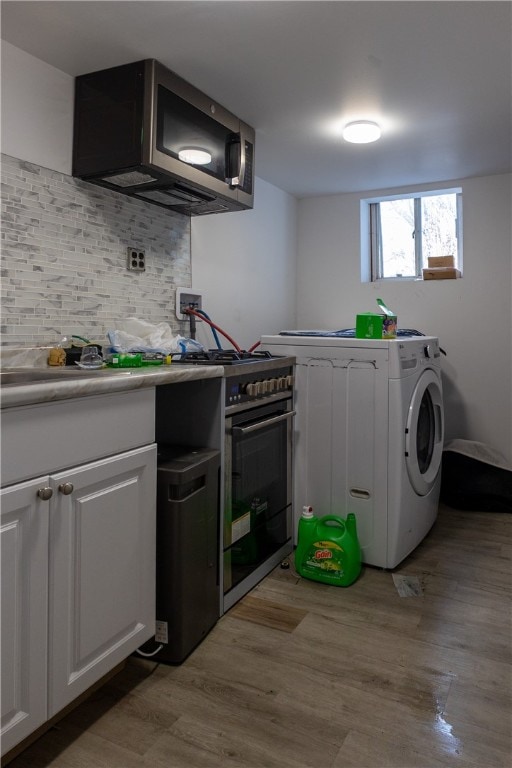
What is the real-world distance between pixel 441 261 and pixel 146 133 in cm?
225

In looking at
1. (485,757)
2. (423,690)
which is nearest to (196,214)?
(423,690)

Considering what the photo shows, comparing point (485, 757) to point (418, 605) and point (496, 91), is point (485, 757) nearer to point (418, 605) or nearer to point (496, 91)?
point (418, 605)

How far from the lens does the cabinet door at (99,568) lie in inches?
46.6

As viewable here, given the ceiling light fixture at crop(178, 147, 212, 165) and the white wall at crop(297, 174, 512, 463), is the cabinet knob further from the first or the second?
the white wall at crop(297, 174, 512, 463)

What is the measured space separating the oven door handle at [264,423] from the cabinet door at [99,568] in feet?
1.63

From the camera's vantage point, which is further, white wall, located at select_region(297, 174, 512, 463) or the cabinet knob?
white wall, located at select_region(297, 174, 512, 463)

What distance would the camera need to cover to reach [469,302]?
333cm

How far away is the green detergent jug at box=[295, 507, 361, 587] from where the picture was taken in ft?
6.94

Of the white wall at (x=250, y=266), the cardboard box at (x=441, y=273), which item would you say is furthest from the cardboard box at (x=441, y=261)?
the white wall at (x=250, y=266)

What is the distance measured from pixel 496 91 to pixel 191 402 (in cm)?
175

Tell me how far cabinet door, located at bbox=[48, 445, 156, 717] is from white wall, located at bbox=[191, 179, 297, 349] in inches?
57.7

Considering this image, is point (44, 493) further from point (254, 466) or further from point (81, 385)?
point (254, 466)

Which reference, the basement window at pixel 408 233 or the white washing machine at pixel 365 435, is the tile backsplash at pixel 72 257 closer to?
the white washing machine at pixel 365 435

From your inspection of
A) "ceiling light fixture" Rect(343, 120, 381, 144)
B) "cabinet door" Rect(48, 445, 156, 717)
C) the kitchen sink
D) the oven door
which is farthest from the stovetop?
"ceiling light fixture" Rect(343, 120, 381, 144)
